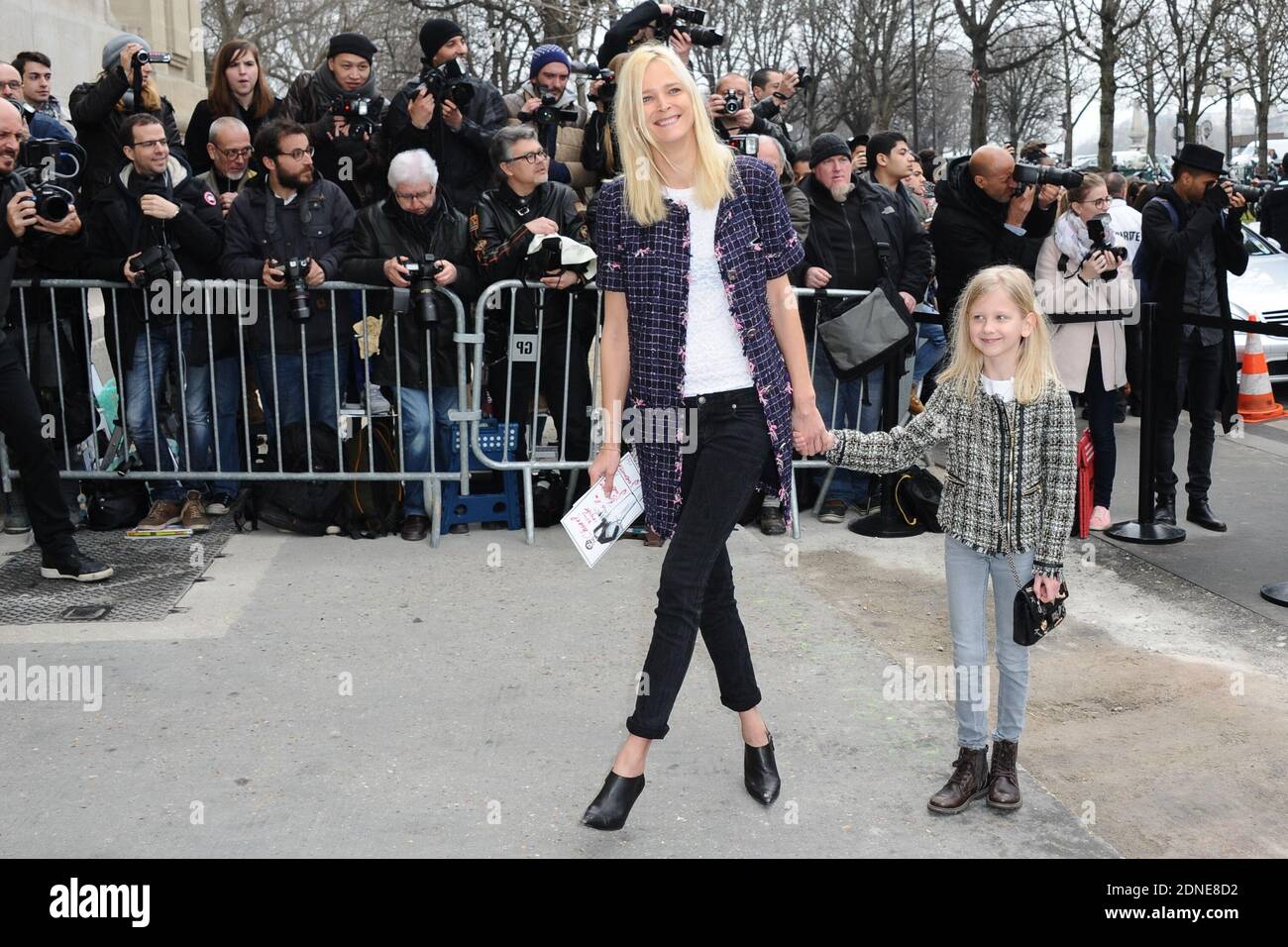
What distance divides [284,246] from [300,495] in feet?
4.17

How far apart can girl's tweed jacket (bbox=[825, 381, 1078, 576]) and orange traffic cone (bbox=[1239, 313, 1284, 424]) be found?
3823 mm

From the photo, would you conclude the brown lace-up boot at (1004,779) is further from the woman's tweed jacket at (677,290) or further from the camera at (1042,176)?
the camera at (1042,176)

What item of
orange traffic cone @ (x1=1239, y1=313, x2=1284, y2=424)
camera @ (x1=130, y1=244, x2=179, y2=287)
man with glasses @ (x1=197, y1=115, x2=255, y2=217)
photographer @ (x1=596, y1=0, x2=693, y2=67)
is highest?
photographer @ (x1=596, y1=0, x2=693, y2=67)

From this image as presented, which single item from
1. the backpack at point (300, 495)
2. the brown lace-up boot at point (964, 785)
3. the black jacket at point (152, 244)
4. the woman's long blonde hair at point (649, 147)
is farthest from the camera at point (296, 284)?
the brown lace-up boot at point (964, 785)

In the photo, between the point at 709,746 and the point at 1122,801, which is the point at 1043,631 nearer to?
the point at 1122,801

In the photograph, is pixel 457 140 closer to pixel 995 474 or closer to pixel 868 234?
pixel 868 234

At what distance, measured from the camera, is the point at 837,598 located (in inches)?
255

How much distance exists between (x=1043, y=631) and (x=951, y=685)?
1.31 meters

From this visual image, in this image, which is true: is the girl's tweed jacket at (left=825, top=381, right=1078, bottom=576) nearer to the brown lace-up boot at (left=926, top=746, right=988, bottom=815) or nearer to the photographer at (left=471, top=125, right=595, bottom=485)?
the brown lace-up boot at (left=926, top=746, right=988, bottom=815)

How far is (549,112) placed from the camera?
322 inches

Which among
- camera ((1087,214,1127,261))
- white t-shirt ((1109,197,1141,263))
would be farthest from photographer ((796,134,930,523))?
white t-shirt ((1109,197,1141,263))

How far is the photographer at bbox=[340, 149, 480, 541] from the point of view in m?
7.20
